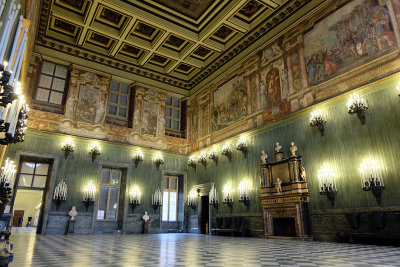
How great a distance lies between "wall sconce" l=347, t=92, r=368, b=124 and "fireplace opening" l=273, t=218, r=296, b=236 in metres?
4.41

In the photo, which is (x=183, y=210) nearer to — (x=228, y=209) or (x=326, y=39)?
(x=228, y=209)

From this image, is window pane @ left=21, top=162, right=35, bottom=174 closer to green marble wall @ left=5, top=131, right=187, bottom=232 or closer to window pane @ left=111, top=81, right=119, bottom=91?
green marble wall @ left=5, top=131, right=187, bottom=232

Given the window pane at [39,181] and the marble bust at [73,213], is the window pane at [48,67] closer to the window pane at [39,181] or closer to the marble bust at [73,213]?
the window pane at [39,181]

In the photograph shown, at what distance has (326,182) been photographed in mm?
8875

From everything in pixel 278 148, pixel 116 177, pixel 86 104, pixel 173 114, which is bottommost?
pixel 116 177

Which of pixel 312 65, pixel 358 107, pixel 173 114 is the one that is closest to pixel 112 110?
pixel 173 114

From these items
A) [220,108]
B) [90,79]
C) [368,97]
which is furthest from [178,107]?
[368,97]

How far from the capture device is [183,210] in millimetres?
15891

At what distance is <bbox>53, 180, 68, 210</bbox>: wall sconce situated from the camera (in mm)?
12227

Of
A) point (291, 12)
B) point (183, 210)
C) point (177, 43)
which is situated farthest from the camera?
point (183, 210)

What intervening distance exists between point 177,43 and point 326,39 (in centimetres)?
768

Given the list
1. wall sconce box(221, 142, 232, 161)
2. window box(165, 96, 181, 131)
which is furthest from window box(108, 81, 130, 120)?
wall sconce box(221, 142, 232, 161)

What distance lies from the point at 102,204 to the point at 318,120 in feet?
36.8

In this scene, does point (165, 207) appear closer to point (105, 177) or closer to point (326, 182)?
point (105, 177)
